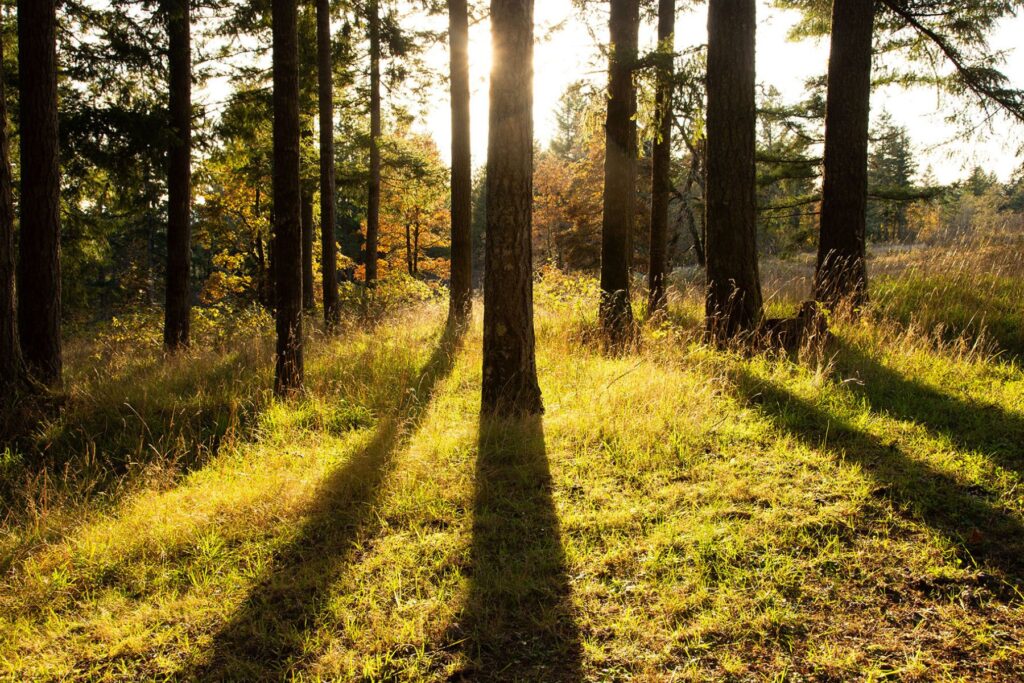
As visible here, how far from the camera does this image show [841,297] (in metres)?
7.58

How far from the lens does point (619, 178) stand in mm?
8281

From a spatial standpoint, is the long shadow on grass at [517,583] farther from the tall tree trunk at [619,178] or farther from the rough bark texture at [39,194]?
the rough bark texture at [39,194]

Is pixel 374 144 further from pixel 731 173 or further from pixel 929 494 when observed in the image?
pixel 929 494

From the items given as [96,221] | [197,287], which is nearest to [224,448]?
[96,221]

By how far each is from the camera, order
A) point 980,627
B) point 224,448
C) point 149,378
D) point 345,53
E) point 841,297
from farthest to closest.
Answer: point 345,53 → point 841,297 → point 149,378 → point 224,448 → point 980,627

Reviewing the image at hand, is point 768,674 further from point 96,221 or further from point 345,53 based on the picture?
point 345,53

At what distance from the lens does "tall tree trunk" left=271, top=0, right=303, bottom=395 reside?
19.3 feet

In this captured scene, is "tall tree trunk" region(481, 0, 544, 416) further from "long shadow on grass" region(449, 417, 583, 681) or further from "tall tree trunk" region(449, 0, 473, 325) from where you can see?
"tall tree trunk" region(449, 0, 473, 325)

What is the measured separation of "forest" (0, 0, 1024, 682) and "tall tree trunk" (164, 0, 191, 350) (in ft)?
0.17

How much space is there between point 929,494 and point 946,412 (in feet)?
4.97

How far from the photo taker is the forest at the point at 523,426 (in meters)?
2.67

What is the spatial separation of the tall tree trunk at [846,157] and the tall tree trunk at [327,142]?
29.9ft

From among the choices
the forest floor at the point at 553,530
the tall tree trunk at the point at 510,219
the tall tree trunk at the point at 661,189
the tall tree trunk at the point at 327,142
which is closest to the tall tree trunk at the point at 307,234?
the tall tree trunk at the point at 327,142

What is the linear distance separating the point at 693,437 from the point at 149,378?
668 cm
